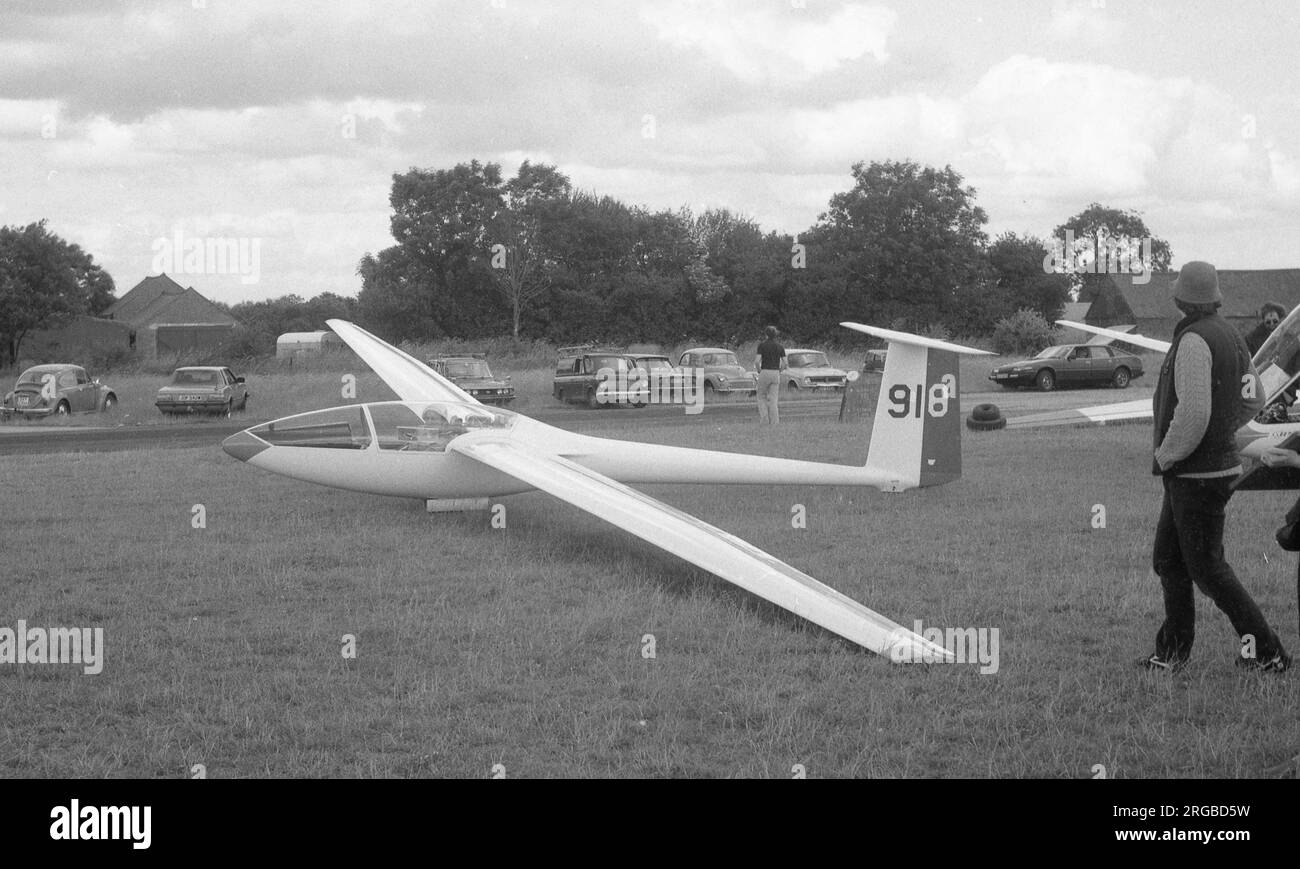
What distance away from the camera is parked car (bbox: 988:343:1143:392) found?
123ft

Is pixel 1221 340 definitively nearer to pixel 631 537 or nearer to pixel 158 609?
pixel 631 537

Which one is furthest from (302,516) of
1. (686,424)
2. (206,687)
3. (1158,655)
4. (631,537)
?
(686,424)

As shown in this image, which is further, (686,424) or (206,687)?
(686,424)

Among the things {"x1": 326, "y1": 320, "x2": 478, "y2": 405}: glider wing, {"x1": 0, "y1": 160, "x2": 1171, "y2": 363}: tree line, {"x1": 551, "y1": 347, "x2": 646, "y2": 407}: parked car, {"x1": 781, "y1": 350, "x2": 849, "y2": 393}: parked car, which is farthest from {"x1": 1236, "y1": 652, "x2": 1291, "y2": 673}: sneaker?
{"x1": 0, "y1": 160, "x2": 1171, "y2": 363}: tree line

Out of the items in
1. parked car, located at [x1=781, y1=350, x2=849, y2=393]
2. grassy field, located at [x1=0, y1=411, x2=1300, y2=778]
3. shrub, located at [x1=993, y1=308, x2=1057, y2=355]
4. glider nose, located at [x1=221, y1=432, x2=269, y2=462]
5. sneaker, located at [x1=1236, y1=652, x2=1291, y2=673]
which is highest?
shrub, located at [x1=993, y1=308, x2=1057, y2=355]

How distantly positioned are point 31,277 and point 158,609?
52.1 m

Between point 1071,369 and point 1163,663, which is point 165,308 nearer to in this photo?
point 1071,369

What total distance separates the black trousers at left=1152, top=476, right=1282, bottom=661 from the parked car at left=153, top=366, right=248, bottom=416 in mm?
26812

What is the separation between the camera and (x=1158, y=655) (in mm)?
6090

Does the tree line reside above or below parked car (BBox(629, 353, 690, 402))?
above

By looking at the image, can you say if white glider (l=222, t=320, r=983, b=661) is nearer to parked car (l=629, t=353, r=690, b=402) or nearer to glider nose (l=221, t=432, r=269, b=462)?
glider nose (l=221, t=432, r=269, b=462)

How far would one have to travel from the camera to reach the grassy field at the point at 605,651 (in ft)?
16.4
